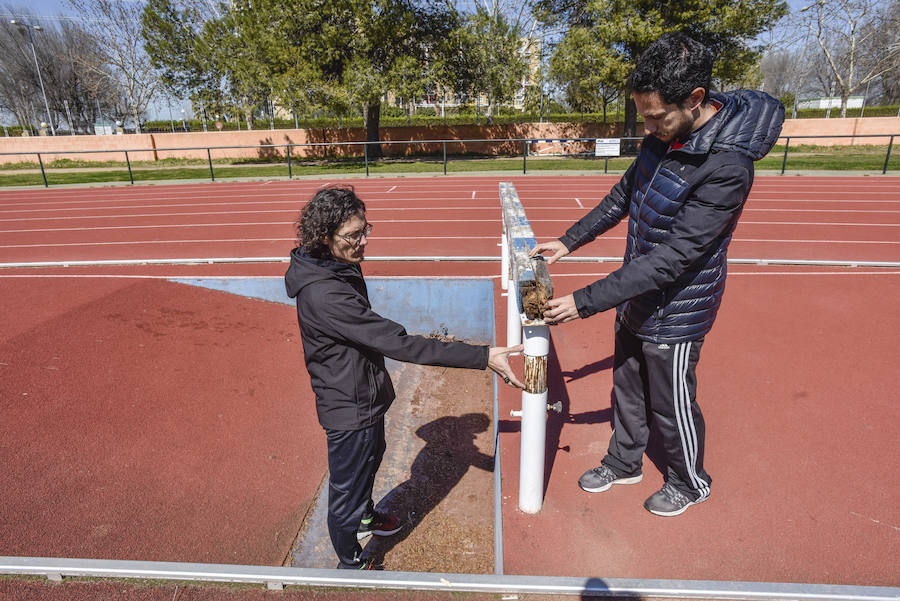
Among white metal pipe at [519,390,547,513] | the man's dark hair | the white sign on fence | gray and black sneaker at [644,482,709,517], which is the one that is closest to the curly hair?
white metal pipe at [519,390,547,513]

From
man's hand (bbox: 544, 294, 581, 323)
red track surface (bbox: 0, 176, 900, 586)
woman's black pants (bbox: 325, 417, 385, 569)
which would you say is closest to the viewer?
man's hand (bbox: 544, 294, 581, 323)

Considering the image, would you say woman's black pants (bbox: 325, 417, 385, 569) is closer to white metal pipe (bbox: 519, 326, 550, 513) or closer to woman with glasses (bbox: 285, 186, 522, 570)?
woman with glasses (bbox: 285, 186, 522, 570)

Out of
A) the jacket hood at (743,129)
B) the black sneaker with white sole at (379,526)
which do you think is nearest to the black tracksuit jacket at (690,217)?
the jacket hood at (743,129)

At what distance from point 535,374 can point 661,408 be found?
0.62 metres

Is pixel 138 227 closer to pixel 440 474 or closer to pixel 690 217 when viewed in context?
pixel 440 474

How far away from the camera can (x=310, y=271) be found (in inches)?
80.0

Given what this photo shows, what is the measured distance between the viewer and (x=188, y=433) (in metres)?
3.63

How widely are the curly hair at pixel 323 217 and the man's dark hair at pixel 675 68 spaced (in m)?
1.16

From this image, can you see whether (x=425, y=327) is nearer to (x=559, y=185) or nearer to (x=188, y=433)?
(x=188, y=433)

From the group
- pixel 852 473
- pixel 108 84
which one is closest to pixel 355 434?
pixel 852 473

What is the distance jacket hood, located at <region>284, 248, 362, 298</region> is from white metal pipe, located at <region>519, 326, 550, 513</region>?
77 centimetres

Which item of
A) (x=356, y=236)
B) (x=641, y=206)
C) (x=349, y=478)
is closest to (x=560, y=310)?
(x=641, y=206)

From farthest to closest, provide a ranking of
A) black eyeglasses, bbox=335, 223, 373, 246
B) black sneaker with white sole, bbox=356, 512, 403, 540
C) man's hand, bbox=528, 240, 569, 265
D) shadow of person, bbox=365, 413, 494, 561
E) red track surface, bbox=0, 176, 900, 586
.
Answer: shadow of person, bbox=365, 413, 494, 561, black sneaker with white sole, bbox=356, 512, 403, 540, man's hand, bbox=528, 240, 569, 265, red track surface, bbox=0, 176, 900, 586, black eyeglasses, bbox=335, 223, 373, 246

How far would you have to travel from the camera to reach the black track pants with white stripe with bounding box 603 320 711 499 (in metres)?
2.27
